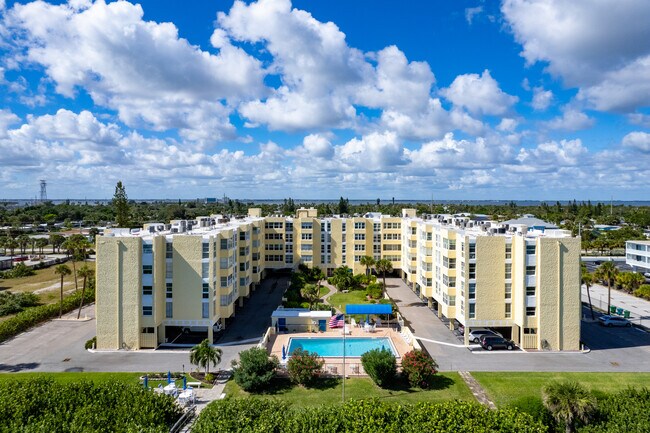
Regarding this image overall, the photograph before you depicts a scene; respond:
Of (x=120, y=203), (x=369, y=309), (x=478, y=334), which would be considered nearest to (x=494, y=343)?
(x=478, y=334)

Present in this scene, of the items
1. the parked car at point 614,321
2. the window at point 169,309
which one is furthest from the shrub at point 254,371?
the parked car at point 614,321

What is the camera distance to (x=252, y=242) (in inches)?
2142

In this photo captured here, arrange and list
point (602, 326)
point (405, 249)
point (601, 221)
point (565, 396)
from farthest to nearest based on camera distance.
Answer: point (601, 221)
point (405, 249)
point (602, 326)
point (565, 396)

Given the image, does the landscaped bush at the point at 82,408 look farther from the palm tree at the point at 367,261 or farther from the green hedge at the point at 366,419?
the palm tree at the point at 367,261

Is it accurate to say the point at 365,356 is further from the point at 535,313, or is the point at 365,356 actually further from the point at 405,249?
the point at 405,249

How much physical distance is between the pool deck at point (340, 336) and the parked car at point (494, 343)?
644 centimetres

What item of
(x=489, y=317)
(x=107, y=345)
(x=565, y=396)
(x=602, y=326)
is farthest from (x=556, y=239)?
(x=107, y=345)

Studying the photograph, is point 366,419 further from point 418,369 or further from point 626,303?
point 626,303

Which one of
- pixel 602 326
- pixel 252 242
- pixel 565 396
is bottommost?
pixel 602 326

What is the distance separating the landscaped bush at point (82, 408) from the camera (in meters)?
18.2

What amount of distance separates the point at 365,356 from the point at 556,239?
19378 mm

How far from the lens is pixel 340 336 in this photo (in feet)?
127

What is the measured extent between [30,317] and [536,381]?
4585 centimetres

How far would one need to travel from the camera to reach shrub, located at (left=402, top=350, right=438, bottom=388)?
27.5 m
